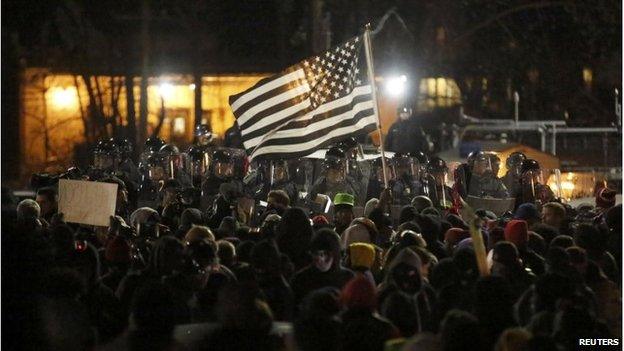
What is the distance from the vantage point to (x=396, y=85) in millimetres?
26531

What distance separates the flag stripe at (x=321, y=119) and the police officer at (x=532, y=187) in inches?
70.0

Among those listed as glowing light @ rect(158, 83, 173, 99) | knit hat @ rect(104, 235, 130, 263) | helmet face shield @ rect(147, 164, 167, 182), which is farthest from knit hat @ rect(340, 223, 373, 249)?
glowing light @ rect(158, 83, 173, 99)

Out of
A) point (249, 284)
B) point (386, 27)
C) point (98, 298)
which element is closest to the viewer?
point (249, 284)

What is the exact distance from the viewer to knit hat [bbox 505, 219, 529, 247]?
913 centimetres

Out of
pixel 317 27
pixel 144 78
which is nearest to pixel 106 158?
pixel 317 27

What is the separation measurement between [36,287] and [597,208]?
6254mm

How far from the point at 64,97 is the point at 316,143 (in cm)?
1885

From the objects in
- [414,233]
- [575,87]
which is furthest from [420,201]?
[575,87]

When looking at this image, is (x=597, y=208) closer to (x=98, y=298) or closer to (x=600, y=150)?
(x=98, y=298)

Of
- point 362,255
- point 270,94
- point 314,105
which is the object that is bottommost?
point 362,255

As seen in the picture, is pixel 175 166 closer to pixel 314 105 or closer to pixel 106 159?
pixel 106 159

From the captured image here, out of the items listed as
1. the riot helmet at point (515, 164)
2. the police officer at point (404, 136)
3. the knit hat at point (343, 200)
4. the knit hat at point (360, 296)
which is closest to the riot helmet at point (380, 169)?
the riot helmet at point (515, 164)

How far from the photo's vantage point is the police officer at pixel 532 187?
12961 millimetres

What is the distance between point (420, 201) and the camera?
11.7m
